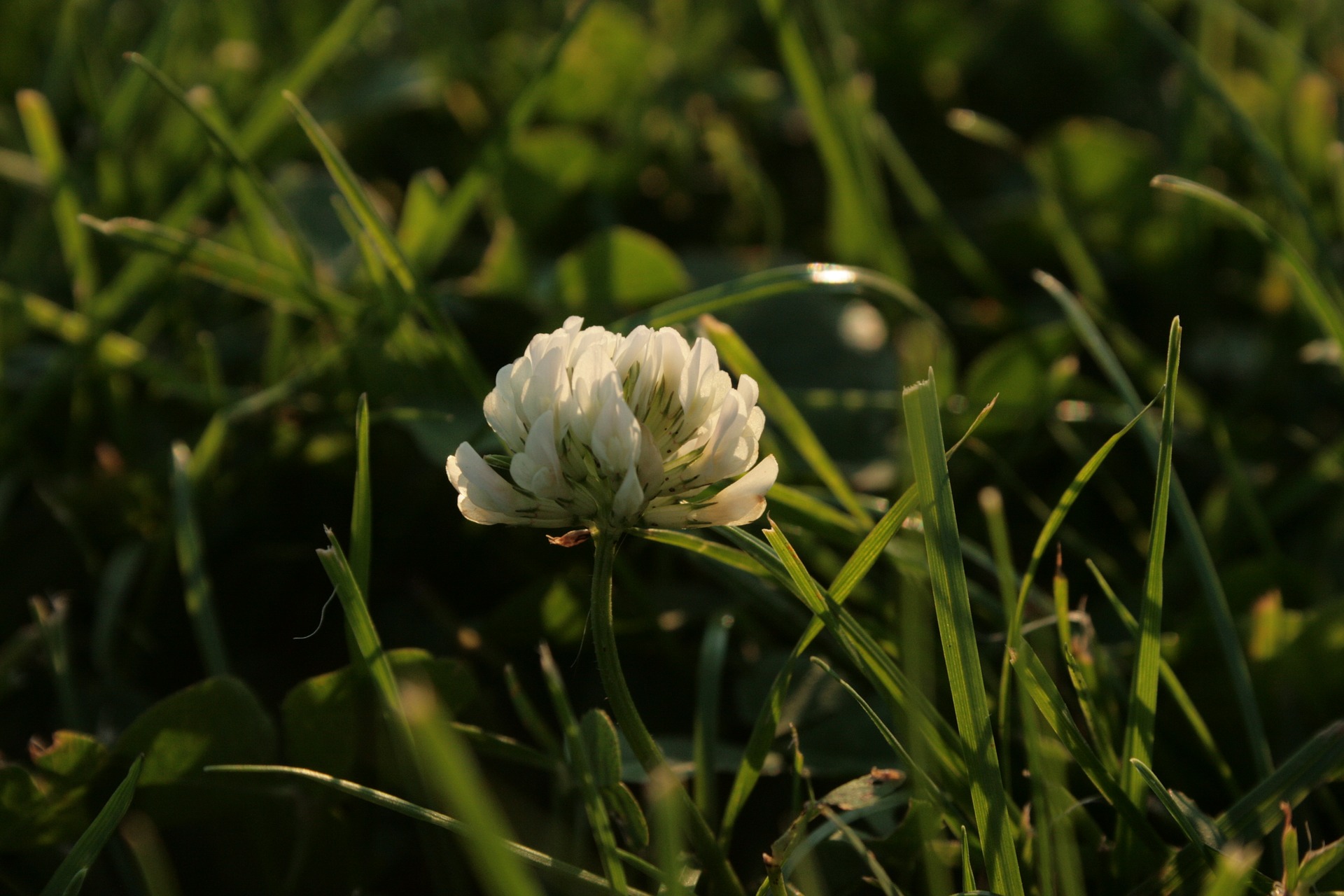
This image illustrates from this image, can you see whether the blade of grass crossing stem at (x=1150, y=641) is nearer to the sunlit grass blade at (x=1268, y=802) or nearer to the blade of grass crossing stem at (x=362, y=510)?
the sunlit grass blade at (x=1268, y=802)

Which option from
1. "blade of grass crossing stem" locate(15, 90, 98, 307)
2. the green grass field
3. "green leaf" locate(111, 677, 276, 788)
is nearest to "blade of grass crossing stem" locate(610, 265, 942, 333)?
the green grass field

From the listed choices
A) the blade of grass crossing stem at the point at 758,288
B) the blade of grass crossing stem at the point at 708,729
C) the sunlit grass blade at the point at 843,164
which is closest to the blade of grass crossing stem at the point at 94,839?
the blade of grass crossing stem at the point at 708,729

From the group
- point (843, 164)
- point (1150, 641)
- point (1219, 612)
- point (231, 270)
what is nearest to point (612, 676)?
point (1150, 641)

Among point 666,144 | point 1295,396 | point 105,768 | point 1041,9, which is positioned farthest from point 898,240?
point 105,768

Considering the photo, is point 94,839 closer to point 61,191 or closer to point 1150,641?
point 1150,641

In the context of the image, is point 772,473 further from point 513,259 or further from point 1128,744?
point 513,259

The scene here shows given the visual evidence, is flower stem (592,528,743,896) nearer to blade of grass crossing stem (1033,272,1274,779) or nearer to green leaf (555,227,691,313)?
blade of grass crossing stem (1033,272,1274,779)
